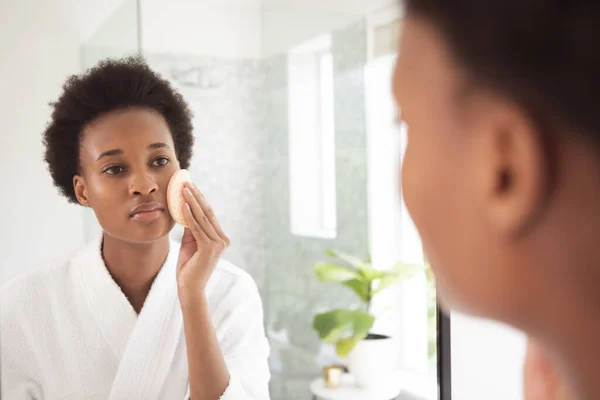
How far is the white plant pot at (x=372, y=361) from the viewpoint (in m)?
1.17

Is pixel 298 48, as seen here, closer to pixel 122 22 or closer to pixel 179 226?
pixel 122 22

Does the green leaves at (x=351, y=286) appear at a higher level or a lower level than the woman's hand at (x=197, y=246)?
lower

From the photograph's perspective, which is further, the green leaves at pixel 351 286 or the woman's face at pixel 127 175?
the green leaves at pixel 351 286

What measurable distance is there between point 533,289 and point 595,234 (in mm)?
30

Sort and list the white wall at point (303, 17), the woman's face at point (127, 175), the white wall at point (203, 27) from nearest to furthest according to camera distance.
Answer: the woman's face at point (127, 175) → the white wall at point (203, 27) → the white wall at point (303, 17)

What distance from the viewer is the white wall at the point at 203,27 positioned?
38.1 inches

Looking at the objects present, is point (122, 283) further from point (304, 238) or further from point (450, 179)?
point (450, 179)

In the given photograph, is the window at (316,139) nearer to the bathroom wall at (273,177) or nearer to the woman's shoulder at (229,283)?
the bathroom wall at (273,177)

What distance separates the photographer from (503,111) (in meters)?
0.22

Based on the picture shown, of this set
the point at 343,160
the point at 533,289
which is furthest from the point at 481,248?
the point at 343,160

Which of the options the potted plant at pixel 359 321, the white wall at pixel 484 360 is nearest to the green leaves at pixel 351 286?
the potted plant at pixel 359 321

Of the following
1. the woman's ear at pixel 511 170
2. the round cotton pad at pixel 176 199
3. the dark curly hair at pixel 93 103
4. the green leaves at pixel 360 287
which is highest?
the dark curly hair at pixel 93 103

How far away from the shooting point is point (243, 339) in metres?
0.84

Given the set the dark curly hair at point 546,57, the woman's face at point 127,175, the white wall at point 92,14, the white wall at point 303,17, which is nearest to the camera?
the dark curly hair at point 546,57
